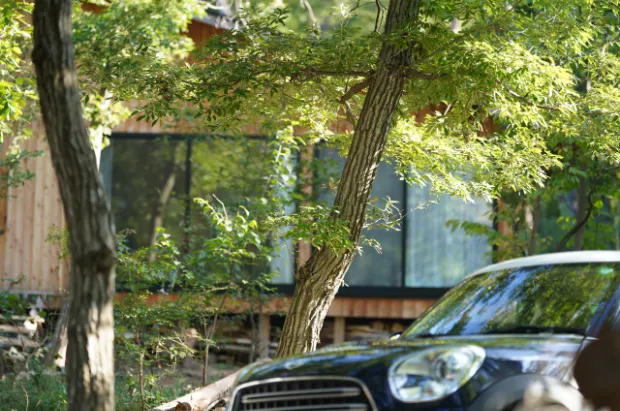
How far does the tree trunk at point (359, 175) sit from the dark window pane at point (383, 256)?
6047 millimetres

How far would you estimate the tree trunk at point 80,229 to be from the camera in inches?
190

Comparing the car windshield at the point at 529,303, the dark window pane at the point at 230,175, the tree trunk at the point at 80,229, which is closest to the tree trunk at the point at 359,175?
the car windshield at the point at 529,303

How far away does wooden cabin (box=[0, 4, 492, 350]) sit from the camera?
13.9 m

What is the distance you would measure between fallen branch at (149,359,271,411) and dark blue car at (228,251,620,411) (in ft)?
7.27

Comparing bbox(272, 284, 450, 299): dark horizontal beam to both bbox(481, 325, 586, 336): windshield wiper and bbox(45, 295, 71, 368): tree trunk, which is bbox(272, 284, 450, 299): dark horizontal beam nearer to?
bbox(45, 295, 71, 368): tree trunk

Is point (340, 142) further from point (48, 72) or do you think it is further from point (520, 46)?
point (48, 72)

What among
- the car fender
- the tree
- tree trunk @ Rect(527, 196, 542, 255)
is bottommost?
the car fender

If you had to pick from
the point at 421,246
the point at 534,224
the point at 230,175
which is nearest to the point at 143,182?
the point at 230,175

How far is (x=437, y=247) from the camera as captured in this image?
1421 cm

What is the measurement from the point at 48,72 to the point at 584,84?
9319mm

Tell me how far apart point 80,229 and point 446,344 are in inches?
79.8

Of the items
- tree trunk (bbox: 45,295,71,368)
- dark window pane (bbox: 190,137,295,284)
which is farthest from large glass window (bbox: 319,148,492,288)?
tree trunk (bbox: 45,295,71,368)

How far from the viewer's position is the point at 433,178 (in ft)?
28.2

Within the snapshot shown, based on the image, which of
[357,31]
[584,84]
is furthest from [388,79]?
[584,84]
